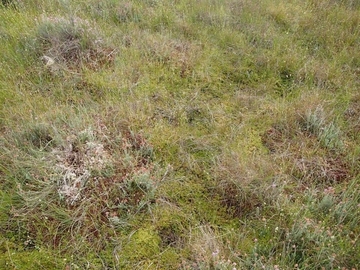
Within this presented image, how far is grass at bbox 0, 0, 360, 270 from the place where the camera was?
2844 mm

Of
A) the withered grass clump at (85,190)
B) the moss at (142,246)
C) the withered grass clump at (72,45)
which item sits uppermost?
the withered grass clump at (72,45)

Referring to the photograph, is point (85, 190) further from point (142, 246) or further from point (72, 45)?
point (72, 45)

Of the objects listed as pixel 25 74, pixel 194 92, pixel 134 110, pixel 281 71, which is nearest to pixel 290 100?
pixel 281 71

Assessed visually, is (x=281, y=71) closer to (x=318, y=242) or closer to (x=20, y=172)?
(x=318, y=242)

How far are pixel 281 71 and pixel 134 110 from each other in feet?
Answer: 7.55

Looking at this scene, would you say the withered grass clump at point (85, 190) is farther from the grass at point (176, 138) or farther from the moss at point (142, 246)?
the moss at point (142, 246)

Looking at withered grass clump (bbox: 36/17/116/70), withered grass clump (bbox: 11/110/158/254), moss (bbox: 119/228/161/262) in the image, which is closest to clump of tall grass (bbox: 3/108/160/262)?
withered grass clump (bbox: 11/110/158/254)

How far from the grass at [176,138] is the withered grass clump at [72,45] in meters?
0.02

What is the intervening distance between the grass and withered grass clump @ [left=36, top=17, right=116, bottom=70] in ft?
0.07

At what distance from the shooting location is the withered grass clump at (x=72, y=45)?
15.0 feet

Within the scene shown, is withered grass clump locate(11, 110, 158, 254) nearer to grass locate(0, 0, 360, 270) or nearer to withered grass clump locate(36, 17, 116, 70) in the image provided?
grass locate(0, 0, 360, 270)

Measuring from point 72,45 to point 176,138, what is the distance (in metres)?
2.19

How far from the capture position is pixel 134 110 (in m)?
3.97

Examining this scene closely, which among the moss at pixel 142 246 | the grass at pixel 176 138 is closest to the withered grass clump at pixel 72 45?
the grass at pixel 176 138
